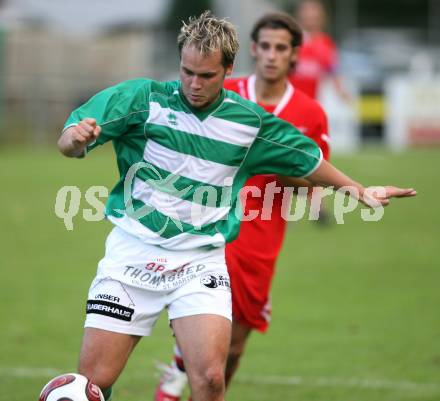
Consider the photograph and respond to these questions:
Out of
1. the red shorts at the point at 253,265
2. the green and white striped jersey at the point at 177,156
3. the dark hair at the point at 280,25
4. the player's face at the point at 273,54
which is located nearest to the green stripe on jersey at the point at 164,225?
the green and white striped jersey at the point at 177,156

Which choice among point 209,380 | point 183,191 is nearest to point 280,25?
point 183,191

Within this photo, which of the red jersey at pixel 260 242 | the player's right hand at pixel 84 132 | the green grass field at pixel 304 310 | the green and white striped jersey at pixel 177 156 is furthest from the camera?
the green grass field at pixel 304 310

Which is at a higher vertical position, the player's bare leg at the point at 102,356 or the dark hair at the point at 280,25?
the dark hair at the point at 280,25

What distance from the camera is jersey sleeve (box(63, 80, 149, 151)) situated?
4.96m

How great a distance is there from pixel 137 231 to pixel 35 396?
1.91 metres

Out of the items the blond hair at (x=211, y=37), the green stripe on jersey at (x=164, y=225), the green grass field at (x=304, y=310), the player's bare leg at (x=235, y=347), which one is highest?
the blond hair at (x=211, y=37)

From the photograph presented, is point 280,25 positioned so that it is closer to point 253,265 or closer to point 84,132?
point 253,265

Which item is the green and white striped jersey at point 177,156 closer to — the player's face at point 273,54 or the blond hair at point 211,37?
the blond hair at point 211,37

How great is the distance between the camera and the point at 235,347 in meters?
6.29

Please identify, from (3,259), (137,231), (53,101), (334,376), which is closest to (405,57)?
(53,101)

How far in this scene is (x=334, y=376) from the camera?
712cm

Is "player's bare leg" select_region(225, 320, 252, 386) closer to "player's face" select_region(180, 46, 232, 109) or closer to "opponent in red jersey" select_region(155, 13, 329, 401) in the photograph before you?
"opponent in red jersey" select_region(155, 13, 329, 401)

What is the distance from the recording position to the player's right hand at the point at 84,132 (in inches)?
182

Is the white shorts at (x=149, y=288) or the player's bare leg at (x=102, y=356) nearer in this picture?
the player's bare leg at (x=102, y=356)
